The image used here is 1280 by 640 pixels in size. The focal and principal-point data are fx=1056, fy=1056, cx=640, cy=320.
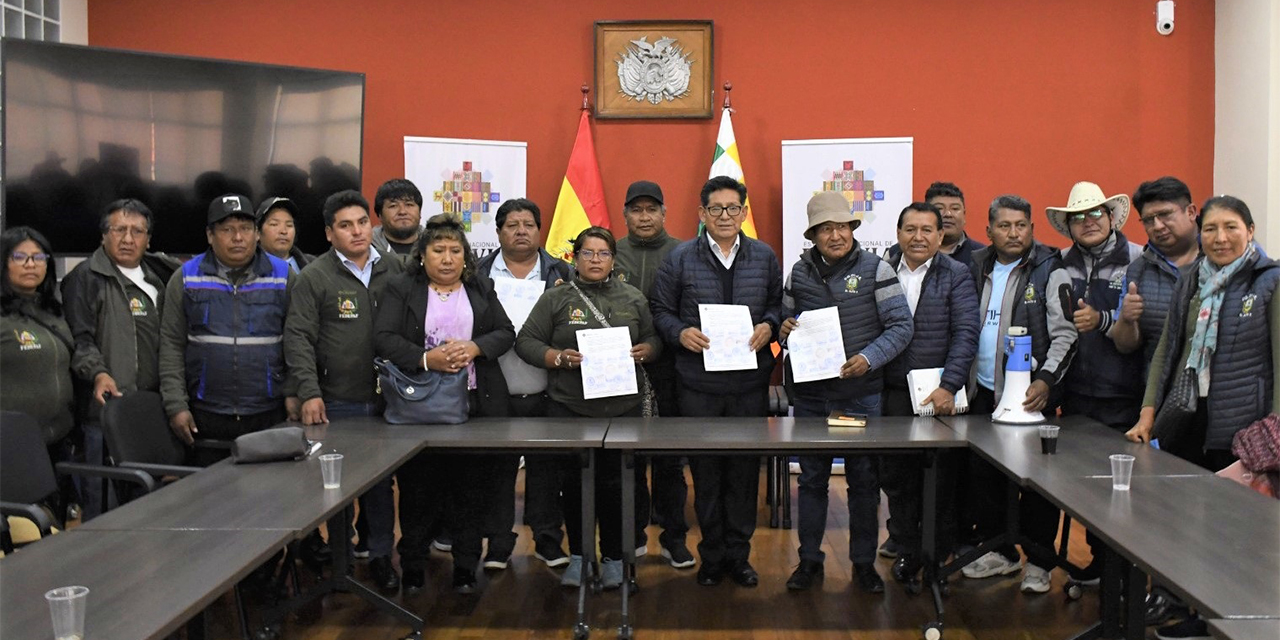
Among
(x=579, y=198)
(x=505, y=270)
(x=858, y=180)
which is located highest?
(x=858, y=180)

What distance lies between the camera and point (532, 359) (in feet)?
14.3

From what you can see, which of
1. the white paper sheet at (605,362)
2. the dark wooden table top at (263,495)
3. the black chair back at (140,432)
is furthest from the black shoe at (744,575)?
the black chair back at (140,432)

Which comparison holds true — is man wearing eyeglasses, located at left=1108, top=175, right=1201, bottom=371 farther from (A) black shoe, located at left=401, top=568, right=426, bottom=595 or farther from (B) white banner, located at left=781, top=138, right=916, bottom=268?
(A) black shoe, located at left=401, top=568, right=426, bottom=595

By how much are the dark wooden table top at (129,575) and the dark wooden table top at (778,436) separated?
5.08ft

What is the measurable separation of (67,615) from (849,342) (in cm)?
307

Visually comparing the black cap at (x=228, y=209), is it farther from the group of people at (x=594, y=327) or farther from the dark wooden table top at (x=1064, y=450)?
the dark wooden table top at (x=1064, y=450)

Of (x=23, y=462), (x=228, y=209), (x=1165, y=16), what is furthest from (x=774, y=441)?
(x=1165, y=16)

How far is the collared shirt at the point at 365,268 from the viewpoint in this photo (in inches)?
173

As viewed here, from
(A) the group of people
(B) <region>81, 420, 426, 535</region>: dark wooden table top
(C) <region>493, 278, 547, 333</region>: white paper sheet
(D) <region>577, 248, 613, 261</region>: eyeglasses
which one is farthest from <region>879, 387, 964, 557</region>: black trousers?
(B) <region>81, 420, 426, 535</region>: dark wooden table top

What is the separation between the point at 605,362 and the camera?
4.31 metres

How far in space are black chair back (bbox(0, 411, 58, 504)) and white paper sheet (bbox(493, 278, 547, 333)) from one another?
1845 millimetres

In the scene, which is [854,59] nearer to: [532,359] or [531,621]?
[532,359]

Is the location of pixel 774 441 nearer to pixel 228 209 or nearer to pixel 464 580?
pixel 464 580

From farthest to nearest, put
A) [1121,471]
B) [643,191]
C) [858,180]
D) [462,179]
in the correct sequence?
[462,179]
[858,180]
[643,191]
[1121,471]
